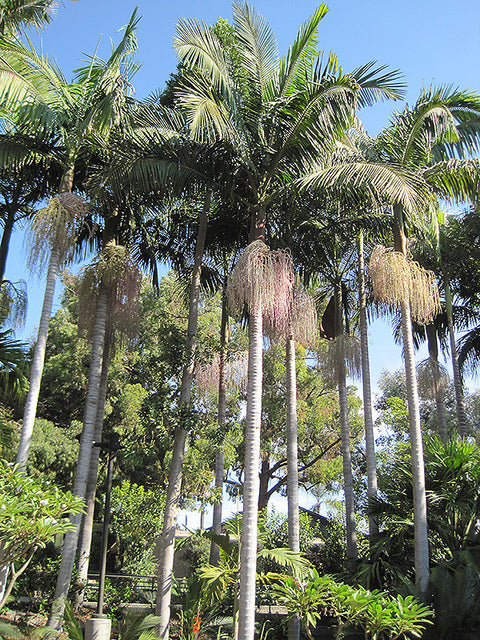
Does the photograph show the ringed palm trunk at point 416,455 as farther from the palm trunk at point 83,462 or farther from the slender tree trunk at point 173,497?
the palm trunk at point 83,462

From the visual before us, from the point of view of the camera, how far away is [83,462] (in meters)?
10.7

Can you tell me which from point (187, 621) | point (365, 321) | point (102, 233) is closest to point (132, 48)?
point (102, 233)

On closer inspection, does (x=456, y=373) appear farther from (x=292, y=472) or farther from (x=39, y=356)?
(x=39, y=356)

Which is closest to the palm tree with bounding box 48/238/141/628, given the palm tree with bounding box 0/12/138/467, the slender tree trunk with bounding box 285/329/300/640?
the palm tree with bounding box 0/12/138/467

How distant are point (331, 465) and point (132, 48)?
16593mm

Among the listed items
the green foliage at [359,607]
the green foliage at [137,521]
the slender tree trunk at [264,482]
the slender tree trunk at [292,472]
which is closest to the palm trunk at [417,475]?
the green foliage at [359,607]

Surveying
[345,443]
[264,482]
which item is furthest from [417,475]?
[264,482]

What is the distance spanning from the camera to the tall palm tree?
33.5 feet

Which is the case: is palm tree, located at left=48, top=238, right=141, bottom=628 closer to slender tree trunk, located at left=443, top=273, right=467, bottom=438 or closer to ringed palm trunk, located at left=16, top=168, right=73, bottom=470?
ringed palm trunk, located at left=16, top=168, right=73, bottom=470

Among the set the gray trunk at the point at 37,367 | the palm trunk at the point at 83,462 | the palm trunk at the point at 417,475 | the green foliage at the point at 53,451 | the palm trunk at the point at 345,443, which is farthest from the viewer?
the green foliage at the point at 53,451

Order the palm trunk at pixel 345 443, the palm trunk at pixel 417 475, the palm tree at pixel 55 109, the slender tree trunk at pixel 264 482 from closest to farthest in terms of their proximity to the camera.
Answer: the palm trunk at pixel 417 475 < the palm tree at pixel 55 109 < the palm trunk at pixel 345 443 < the slender tree trunk at pixel 264 482

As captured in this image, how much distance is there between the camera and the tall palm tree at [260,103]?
33.5ft

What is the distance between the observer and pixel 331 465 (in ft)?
72.0

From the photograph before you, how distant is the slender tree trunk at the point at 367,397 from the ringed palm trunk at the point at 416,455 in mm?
2186
